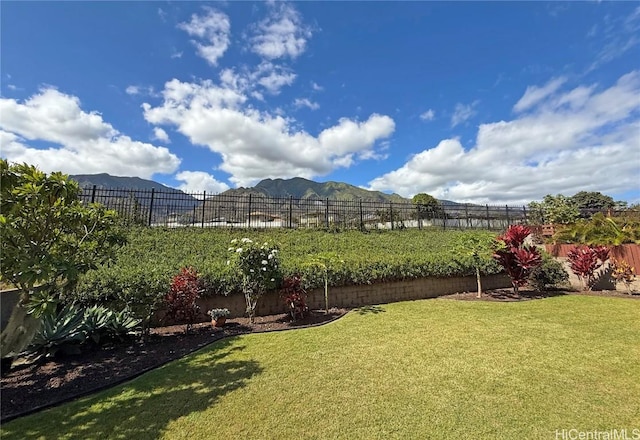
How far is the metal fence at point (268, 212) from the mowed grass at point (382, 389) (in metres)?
7.41

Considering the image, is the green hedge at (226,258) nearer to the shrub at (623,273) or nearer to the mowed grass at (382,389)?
the mowed grass at (382,389)

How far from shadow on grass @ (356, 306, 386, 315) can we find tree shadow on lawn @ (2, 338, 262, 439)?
3290 mm

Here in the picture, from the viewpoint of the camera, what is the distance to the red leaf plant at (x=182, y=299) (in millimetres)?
5301

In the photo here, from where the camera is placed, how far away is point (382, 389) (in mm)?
3176

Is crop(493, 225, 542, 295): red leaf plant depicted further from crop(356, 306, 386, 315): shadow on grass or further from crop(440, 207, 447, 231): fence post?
crop(440, 207, 447, 231): fence post

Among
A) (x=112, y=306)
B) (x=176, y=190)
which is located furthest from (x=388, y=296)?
(x=176, y=190)

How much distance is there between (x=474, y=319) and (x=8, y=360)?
24.9 feet

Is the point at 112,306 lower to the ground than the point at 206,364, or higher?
higher

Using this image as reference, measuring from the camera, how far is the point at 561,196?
19500 millimetres

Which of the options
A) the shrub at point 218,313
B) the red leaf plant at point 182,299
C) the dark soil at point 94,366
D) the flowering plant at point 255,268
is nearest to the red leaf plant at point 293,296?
the flowering plant at point 255,268

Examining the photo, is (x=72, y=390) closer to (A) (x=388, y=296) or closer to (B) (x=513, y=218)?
(A) (x=388, y=296)

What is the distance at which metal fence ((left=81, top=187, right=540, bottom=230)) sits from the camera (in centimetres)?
1122

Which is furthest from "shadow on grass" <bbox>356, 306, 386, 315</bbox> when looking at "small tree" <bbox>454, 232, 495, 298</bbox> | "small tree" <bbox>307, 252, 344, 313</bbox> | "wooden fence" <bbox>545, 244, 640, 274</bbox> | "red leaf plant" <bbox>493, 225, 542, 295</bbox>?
"wooden fence" <bbox>545, 244, 640, 274</bbox>

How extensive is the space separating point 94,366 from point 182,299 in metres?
1.54
